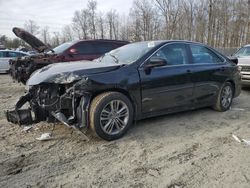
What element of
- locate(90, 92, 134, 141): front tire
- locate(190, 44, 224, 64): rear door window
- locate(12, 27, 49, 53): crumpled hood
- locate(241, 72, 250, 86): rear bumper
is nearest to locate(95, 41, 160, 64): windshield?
locate(90, 92, 134, 141): front tire

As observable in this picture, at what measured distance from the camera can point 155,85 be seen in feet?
15.5

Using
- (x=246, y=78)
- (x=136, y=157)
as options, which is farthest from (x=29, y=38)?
(x=136, y=157)

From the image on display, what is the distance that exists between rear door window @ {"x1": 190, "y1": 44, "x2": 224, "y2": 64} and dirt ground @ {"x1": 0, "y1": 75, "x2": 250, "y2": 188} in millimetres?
1348

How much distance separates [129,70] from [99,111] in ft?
2.93

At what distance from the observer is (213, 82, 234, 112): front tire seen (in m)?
6.07

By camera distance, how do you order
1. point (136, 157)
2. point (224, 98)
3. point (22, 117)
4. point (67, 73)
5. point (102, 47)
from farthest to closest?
1. point (102, 47)
2. point (224, 98)
3. point (22, 117)
4. point (67, 73)
5. point (136, 157)

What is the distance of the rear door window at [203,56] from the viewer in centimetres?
557

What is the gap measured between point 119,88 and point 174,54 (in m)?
1.51

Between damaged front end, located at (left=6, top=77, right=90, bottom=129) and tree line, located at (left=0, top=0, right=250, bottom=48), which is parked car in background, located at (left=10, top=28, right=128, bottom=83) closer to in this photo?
damaged front end, located at (left=6, top=77, right=90, bottom=129)

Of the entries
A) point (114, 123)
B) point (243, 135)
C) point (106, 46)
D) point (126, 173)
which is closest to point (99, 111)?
point (114, 123)

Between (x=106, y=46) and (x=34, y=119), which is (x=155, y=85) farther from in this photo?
(x=106, y=46)

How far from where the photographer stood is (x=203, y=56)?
5812 mm

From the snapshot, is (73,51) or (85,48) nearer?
(73,51)

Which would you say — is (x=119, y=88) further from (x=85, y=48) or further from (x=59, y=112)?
(x=85, y=48)
